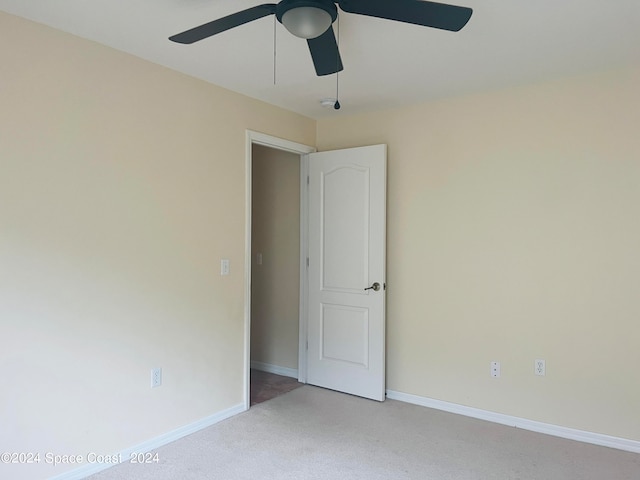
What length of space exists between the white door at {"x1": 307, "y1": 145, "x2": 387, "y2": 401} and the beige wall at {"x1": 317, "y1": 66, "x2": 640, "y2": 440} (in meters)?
0.17

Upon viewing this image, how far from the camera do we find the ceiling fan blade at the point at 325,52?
1.88m

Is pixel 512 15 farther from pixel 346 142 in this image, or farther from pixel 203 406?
pixel 203 406

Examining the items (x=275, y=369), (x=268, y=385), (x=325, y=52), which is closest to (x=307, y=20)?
(x=325, y=52)

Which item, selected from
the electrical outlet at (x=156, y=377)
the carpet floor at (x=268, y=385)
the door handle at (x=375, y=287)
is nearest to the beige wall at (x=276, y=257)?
the carpet floor at (x=268, y=385)

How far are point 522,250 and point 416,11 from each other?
2.10 metres

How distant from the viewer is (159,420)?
9.36 ft

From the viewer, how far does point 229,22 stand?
1.77 metres

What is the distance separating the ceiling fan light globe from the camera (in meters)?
1.68

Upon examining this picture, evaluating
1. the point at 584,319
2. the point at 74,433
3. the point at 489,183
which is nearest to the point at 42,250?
the point at 74,433

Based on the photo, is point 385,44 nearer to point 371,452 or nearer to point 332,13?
point 332,13

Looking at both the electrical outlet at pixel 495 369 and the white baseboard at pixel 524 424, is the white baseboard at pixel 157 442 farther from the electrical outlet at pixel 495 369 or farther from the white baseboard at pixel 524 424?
the electrical outlet at pixel 495 369

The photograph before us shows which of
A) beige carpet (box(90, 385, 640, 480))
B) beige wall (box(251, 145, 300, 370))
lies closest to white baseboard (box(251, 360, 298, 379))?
beige wall (box(251, 145, 300, 370))

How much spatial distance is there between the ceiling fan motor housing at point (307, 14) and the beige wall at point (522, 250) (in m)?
2.01

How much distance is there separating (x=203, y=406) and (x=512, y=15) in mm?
3018
